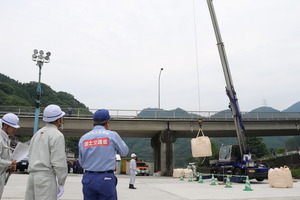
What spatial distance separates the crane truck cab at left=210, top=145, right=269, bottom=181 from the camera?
63.2 feet

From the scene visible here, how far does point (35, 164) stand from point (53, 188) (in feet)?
1.29

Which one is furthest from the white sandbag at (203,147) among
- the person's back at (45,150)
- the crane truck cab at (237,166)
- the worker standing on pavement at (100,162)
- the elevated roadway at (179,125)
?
the elevated roadway at (179,125)

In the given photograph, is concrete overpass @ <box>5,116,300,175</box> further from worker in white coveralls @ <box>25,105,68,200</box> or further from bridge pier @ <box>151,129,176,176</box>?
worker in white coveralls @ <box>25,105,68,200</box>

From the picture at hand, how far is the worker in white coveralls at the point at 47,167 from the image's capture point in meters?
3.59

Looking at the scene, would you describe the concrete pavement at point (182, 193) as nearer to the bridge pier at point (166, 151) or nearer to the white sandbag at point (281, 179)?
the white sandbag at point (281, 179)

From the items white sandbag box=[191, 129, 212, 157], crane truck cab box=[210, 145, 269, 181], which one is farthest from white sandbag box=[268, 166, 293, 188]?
white sandbag box=[191, 129, 212, 157]

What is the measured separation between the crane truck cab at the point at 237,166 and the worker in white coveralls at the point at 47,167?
16.8 metres

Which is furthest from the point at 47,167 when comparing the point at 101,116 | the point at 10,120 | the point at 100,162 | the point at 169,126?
the point at 169,126

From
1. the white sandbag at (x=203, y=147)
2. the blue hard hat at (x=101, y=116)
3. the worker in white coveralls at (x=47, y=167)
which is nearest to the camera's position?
the worker in white coveralls at (x=47, y=167)

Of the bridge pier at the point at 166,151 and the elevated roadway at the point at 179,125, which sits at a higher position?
the elevated roadway at the point at 179,125

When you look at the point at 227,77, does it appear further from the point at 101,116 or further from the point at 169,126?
the point at 101,116

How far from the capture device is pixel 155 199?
9633 mm

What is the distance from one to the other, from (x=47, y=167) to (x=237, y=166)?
19.1 metres

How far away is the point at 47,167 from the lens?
3668 mm
